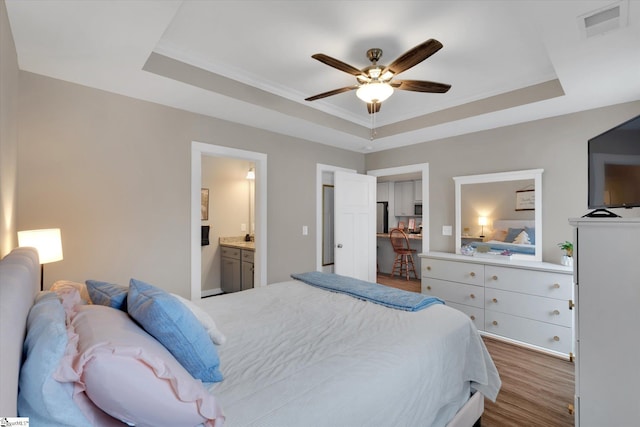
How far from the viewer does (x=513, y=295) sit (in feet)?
10.5

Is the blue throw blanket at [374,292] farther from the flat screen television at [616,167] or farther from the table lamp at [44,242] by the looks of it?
the table lamp at [44,242]

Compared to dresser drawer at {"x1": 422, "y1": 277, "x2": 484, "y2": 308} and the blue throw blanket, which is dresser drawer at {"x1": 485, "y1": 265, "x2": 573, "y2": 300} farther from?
the blue throw blanket

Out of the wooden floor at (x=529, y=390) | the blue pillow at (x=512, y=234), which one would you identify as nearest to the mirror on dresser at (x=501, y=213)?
the blue pillow at (x=512, y=234)

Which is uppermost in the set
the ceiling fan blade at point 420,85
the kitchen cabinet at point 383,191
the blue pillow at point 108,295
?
the ceiling fan blade at point 420,85

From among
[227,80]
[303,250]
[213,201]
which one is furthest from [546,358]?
[213,201]

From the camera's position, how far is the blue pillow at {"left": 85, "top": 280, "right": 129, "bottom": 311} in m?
1.38

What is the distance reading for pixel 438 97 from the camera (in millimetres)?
3326

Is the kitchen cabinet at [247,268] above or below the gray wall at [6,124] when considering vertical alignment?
below

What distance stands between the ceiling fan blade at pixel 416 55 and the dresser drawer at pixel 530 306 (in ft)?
8.47

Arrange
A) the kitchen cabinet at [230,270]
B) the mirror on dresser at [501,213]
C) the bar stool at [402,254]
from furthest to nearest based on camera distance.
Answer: the bar stool at [402,254] → the kitchen cabinet at [230,270] → the mirror on dresser at [501,213]

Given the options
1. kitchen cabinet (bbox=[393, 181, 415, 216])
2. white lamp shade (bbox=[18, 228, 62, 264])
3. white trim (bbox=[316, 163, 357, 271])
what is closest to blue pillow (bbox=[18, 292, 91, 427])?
white lamp shade (bbox=[18, 228, 62, 264])

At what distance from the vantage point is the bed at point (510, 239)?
11.1 feet

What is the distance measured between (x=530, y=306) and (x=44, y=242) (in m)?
4.08

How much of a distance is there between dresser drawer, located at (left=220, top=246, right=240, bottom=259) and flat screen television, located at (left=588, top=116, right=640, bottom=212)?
4.09 m
